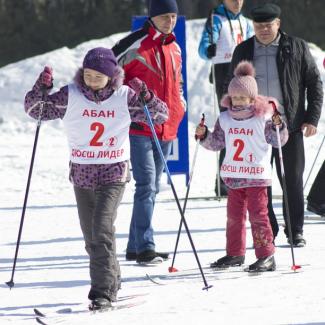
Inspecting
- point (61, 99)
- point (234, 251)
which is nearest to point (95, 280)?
point (61, 99)

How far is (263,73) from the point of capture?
26.2ft

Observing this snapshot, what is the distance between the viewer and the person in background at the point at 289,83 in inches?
313

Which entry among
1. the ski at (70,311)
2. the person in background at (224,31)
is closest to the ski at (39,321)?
the ski at (70,311)

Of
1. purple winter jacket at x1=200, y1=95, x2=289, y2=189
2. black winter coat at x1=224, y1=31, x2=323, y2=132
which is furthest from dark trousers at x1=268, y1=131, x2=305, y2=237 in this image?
purple winter jacket at x1=200, y1=95, x2=289, y2=189

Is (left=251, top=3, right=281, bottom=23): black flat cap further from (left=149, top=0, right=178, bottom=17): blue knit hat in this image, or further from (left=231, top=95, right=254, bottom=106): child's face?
(left=231, top=95, right=254, bottom=106): child's face

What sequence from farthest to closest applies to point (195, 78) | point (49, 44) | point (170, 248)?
point (49, 44)
point (195, 78)
point (170, 248)

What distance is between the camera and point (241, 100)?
23.3ft

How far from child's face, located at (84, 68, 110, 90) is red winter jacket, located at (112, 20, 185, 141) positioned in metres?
1.30

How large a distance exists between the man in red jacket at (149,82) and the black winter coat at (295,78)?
604 millimetres

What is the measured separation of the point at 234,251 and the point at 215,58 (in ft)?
13.3

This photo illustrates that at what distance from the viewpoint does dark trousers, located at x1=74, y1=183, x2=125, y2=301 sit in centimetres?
598

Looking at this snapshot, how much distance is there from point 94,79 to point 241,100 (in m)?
1.25

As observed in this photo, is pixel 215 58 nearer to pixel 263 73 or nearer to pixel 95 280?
pixel 263 73

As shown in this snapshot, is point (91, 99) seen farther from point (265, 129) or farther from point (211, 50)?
point (211, 50)
